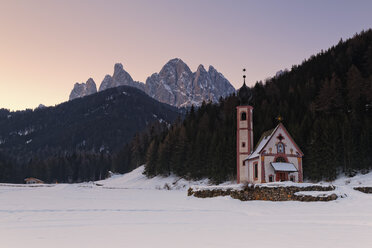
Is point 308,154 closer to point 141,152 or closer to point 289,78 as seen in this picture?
point 289,78

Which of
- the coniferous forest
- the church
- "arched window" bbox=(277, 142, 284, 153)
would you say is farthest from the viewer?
the coniferous forest

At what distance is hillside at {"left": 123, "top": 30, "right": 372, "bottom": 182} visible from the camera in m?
52.5

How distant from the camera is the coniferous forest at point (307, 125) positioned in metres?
52.6

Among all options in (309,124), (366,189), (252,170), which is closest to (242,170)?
(252,170)

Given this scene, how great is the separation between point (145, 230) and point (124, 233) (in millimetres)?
1200

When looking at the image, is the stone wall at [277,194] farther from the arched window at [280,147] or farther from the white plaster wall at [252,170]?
the arched window at [280,147]

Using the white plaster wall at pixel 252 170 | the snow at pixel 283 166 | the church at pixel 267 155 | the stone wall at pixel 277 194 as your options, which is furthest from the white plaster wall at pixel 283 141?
the stone wall at pixel 277 194

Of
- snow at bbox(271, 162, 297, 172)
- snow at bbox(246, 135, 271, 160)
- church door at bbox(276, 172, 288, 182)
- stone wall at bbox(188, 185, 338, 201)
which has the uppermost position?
snow at bbox(246, 135, 271, 160)

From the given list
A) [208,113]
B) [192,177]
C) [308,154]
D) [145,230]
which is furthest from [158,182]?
[145,230]

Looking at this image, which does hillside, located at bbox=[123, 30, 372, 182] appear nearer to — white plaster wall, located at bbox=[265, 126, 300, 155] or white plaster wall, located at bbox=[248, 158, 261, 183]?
white plaster wall, located at bbox=[265, 126, 300, 155]

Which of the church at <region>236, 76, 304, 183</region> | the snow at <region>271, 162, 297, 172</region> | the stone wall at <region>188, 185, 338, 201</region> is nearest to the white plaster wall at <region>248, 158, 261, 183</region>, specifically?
the church at <region>236, 76, 304, 183</region>

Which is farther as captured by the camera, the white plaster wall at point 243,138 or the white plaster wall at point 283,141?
the white plaster wall at point 243,138

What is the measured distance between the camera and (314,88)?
81812 mm

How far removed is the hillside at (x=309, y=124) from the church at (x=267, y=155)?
696cm
